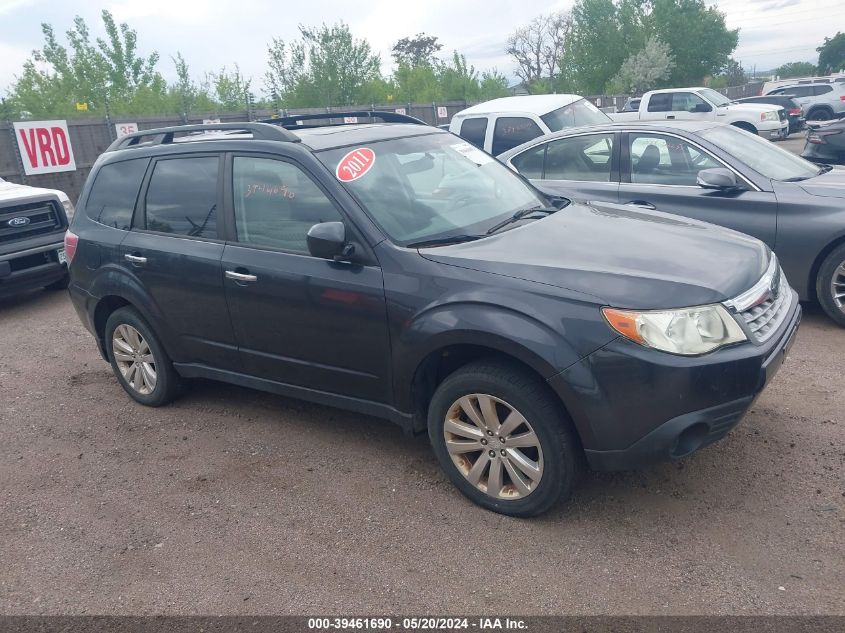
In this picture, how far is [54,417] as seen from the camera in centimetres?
521

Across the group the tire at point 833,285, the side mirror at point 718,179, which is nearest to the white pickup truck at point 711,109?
the side mirror at point 718,179

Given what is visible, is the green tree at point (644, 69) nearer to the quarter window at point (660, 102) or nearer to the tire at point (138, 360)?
the quarter window at point (660, 102)

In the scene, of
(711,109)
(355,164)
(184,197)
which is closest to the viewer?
(355,164)

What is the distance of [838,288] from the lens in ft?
18.5

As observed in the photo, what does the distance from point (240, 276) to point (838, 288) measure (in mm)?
4365

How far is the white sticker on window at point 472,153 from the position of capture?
15.4ft

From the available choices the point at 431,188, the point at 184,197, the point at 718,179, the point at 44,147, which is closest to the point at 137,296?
the point at 184,197

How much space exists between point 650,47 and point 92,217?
45099 millimetres

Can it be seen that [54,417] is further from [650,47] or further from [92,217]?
[650,47]

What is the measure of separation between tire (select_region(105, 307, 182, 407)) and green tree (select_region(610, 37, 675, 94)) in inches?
1711

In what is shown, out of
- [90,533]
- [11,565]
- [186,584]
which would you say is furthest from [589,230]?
[11,565]

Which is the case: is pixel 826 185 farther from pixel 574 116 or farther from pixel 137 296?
pixel 574 116

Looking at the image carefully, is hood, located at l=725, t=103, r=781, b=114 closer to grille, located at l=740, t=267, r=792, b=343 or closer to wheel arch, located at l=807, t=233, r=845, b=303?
wheel arch, located at l=807, t=233, r=845, b=303

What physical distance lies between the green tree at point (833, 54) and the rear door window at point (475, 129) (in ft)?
239
